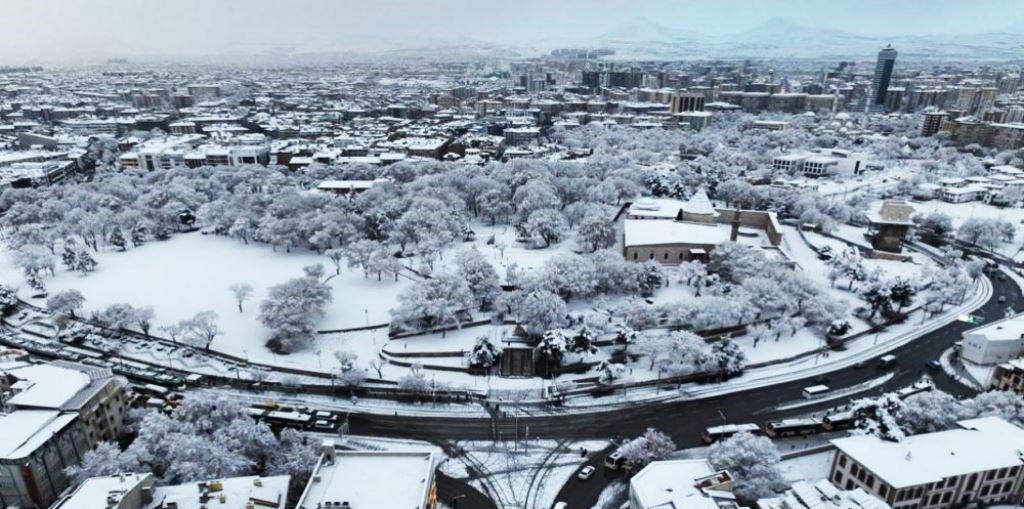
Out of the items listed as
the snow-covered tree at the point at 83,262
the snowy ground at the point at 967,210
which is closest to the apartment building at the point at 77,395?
the snow-covered tree at the point at 83,262

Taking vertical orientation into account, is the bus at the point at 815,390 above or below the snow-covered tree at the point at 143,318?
below

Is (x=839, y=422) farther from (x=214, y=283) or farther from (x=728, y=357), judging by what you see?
(x=214, y=283)

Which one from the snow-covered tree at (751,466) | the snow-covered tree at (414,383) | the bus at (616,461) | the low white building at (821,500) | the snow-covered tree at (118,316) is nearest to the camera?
the low white building at (821,500)

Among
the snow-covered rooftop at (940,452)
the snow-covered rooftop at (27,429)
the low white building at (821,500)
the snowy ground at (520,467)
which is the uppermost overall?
the snow-covered rooftop at (27,429)

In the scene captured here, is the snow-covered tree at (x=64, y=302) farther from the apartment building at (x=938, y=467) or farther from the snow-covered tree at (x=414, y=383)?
the apartment building at (x=938, y=467)

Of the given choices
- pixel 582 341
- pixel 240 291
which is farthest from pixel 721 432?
pixel 240 291

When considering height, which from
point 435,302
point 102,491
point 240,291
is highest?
point 102,491

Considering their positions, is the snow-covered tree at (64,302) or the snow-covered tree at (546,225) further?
the snow-covered tree at (546,225)
